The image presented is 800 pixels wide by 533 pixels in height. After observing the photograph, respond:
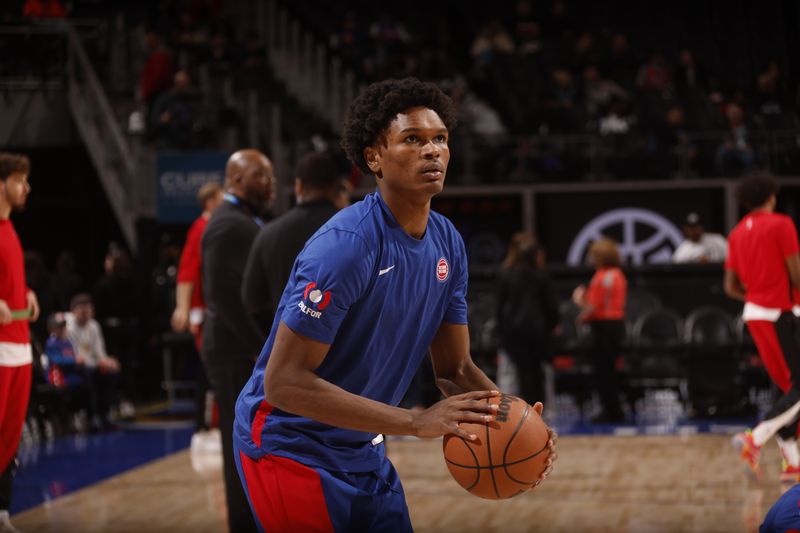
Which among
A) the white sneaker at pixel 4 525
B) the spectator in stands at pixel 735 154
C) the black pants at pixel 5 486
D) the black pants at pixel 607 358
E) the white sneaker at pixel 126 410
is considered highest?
the spectator in stands at pixel 735 154

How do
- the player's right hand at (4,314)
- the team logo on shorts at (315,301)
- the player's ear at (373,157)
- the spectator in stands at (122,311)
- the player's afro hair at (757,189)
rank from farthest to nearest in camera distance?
the spectator in stands at (122,311), the player's afro hair at (757,189), the player's right hand at (4,314), the player's ear at (373,157), the team logo on shorts at (315,301)

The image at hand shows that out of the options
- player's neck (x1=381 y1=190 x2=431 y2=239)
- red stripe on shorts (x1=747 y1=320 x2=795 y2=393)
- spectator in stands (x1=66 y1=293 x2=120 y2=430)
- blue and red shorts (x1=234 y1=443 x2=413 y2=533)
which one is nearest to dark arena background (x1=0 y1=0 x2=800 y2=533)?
spectator in stands (x1=66 y1=293 x2=120 y2=430)

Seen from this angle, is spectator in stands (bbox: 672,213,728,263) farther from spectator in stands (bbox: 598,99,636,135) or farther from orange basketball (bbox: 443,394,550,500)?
orange basketball (bbox: 443,394,550,500)

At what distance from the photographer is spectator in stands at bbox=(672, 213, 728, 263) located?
1412cm

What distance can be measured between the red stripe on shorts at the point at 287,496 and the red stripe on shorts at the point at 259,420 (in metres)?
0.05

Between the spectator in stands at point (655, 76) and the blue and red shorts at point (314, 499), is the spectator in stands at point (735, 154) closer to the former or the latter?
the spectator in stands at point (655, 76)

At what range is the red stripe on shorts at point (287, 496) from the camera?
10.2 ft

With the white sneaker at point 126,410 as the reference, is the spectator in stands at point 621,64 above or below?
above

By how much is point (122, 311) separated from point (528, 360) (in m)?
4.45

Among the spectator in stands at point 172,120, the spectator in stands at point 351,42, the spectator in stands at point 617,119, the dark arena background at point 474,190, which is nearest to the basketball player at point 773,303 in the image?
the dark arena background at point 474,190

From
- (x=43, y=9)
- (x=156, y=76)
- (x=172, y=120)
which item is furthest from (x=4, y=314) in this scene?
(x=156, y=76)

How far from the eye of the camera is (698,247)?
14195 millimetres

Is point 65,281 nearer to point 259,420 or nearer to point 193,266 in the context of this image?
point 193,266

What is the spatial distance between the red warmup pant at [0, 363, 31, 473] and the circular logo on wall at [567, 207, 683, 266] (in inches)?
412
